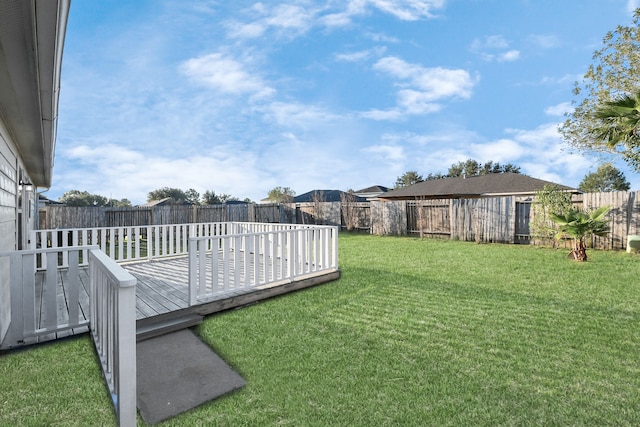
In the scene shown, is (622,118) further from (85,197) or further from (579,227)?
(85,197)

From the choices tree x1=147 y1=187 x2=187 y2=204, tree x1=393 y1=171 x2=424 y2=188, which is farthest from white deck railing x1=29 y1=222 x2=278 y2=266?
tree x1=147 y1=187 x2=187 y2=204

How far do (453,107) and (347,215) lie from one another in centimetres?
727

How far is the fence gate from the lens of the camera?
10086 mm

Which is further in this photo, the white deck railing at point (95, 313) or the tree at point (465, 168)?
the tree at point (465, 168)

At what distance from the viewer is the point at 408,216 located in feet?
43.3

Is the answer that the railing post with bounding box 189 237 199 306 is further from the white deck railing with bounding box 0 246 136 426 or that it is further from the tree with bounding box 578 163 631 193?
the tree with bounding box 578 163 631 193

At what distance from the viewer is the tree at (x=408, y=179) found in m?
42.1

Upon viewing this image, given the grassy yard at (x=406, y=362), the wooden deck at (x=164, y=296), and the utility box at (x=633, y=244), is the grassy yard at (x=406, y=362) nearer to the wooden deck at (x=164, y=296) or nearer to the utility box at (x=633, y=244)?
the wooden deck at (x=164, y=296)

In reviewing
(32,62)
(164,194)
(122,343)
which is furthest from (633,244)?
(164,194)

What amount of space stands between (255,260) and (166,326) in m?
1.50

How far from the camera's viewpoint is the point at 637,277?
5.49 meters

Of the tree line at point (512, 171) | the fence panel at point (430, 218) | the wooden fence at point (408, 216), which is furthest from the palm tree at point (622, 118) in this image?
the tree line at point (512, 171)

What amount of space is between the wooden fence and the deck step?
10.1m

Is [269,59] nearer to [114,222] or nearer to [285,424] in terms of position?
[114,222]
